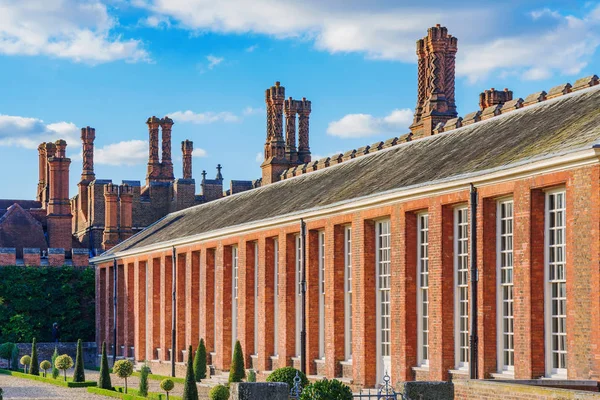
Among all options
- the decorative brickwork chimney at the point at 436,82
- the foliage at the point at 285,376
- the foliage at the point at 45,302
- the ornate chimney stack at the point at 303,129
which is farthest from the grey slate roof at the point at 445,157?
the foliage at the point at 45,302

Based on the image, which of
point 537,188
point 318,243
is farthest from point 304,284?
point 537,188

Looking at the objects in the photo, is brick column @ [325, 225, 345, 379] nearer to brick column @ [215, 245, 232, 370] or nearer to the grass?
brick column @ [215, 245, 232, 370]

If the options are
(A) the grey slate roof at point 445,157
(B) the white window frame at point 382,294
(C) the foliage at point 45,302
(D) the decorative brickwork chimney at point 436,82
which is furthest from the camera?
(C) the foliage at point 45,302

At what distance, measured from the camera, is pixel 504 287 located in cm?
2762

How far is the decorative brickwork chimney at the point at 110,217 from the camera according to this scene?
73.4m

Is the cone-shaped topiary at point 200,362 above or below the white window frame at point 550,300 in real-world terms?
below

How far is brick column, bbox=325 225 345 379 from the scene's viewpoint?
35.8 meters

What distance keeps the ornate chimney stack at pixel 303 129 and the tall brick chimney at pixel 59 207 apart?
62.1 feet

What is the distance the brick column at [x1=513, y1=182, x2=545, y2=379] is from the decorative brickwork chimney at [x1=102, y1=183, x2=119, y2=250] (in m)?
49.7

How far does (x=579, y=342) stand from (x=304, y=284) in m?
15.0

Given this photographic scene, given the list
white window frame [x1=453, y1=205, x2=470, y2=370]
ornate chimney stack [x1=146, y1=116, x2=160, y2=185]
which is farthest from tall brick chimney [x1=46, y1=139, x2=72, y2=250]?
white window frame [x1=453, y1=205, x2=470, y2=370]

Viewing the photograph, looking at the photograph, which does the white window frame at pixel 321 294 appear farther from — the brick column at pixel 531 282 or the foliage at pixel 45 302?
the foliage at pixel 45 302

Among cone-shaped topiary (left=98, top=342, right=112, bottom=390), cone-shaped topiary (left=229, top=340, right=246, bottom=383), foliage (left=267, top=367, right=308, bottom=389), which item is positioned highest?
foliage (left=267, top=367, right=308, bottom=389)

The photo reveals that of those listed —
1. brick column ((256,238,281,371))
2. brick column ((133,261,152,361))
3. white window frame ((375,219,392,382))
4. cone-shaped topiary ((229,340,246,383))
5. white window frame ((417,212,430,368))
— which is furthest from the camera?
brick column ((133,261,152,361))
